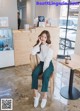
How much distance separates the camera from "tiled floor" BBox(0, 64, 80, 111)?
2.56 meters

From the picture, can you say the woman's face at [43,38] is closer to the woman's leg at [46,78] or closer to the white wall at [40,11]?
the woman's leg at [46,78]

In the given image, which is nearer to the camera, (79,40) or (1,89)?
(1,89)

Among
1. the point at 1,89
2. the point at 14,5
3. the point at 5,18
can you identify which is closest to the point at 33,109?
the point at 1,89

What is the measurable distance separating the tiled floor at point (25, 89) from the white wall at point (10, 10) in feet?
4.14

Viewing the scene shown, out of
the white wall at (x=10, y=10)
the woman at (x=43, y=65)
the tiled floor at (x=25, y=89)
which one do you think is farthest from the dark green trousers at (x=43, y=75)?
the white wall at (x=10, y=10)

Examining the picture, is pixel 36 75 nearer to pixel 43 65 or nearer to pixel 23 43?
pixel 43 65

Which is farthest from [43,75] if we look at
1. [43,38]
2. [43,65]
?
[43,38]

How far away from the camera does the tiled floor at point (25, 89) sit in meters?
2.56

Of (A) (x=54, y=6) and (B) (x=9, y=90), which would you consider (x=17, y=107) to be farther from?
(A) (x=54, y=6)

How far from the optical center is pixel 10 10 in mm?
4164

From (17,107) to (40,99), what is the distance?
17.8 inches

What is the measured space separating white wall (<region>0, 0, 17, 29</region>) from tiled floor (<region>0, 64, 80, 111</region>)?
4.14 ft

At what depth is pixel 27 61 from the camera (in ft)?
14.7

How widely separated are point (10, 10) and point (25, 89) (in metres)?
2.24
